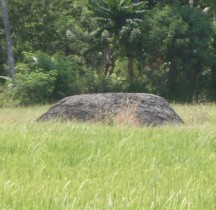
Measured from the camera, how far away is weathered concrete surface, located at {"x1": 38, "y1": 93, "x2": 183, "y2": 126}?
11945 mm

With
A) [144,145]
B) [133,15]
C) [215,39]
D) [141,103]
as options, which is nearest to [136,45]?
[133,15]

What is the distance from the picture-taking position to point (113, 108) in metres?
12.2

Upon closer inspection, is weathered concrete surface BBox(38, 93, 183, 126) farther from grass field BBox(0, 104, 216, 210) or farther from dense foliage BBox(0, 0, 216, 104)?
dense foliage BBox(0, 0, 216, 104)

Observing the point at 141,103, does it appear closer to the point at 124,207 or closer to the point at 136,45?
the point at 124,207

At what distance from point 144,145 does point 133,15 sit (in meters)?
19.2

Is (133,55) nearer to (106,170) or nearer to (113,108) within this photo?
(113,108)

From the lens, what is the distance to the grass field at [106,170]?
11.9ft

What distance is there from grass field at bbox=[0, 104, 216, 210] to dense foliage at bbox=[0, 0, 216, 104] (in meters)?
16.4

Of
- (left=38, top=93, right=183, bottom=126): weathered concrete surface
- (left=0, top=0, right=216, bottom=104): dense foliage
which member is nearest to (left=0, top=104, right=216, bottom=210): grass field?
(left=38, top=93, right=183, bottom=126): weathered concrete surface

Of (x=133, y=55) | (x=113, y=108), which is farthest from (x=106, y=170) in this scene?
(x=133, y=55)

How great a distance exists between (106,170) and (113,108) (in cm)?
728

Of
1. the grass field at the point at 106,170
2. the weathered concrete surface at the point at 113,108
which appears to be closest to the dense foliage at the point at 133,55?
the weathered concrete surface at the point at 113,108

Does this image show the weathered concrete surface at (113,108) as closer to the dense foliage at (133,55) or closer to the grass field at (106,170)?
the grass field at (106,170)

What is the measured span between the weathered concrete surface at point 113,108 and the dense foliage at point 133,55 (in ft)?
33.5
